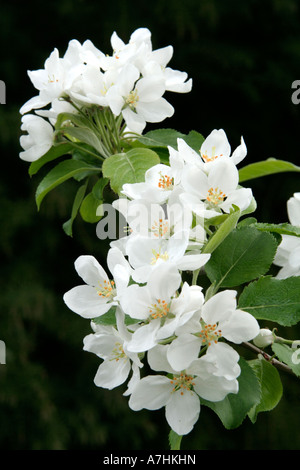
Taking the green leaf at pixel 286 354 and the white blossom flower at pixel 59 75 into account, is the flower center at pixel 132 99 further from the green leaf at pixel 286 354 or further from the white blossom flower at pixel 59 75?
the green leaf at pixel 286 354

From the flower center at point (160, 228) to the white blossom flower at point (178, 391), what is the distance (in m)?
0.12

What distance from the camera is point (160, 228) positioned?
0.68 meters

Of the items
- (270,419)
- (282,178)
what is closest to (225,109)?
(282,178)

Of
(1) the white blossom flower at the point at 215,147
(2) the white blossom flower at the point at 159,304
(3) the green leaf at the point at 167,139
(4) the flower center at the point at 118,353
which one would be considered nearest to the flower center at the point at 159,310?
(2) the white blossom flower at the point at 159,304

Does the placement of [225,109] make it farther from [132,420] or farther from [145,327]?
[145,327]

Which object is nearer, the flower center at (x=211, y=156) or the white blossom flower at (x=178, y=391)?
the white blossom flower at (x=178, y=391)

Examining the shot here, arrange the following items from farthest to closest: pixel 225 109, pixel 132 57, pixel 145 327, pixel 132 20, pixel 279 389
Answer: pixel 225 109 < pixel 132 20 < pixel 132 57 < pixel 279 389 < pixel 145 327

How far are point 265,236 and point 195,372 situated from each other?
6.7 inches

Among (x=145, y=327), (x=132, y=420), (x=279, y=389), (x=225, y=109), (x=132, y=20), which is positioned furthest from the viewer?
(x=225, y=109)

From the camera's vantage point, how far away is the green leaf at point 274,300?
26.6 inches

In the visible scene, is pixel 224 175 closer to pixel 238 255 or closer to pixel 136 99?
pixel 238 255

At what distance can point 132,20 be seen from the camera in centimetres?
300

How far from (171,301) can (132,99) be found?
34cm

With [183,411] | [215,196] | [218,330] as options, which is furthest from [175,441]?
[215,196]
